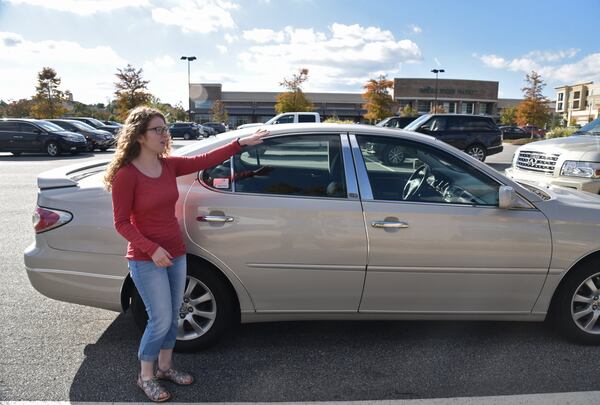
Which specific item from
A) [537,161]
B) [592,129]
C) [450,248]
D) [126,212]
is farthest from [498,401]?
[592,129]

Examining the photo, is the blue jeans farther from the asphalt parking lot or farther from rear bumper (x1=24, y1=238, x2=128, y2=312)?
rear bumper (x1=24, y1=238, x2=128, y2=312)

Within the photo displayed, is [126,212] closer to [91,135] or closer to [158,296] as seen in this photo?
[158,296]

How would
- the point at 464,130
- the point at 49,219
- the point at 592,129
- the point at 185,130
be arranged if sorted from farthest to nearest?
the point at 185,130 → the point at 464,130 → the point at 592,129 → the point at 49,219

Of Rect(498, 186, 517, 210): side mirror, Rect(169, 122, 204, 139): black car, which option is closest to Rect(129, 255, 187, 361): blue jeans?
Rect(498, 186, 517, 210): side mirror

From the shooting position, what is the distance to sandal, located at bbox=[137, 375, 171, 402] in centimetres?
280

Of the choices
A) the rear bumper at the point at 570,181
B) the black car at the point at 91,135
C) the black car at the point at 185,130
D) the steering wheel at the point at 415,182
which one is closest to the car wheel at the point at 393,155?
the steering wheel at the point at 415,182

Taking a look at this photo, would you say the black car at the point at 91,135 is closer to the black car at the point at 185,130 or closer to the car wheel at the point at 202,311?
the black car at the point at 185,130

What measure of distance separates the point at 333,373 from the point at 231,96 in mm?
87310

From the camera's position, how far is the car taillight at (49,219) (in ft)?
10.7

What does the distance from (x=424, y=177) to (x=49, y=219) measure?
2661mm

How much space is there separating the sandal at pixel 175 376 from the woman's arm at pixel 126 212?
3.03ft

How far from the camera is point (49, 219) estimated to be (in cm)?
329

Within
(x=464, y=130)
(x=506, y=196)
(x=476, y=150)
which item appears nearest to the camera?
(x=506, y=196)

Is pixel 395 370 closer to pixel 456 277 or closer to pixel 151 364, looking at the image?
pixel 456 277
